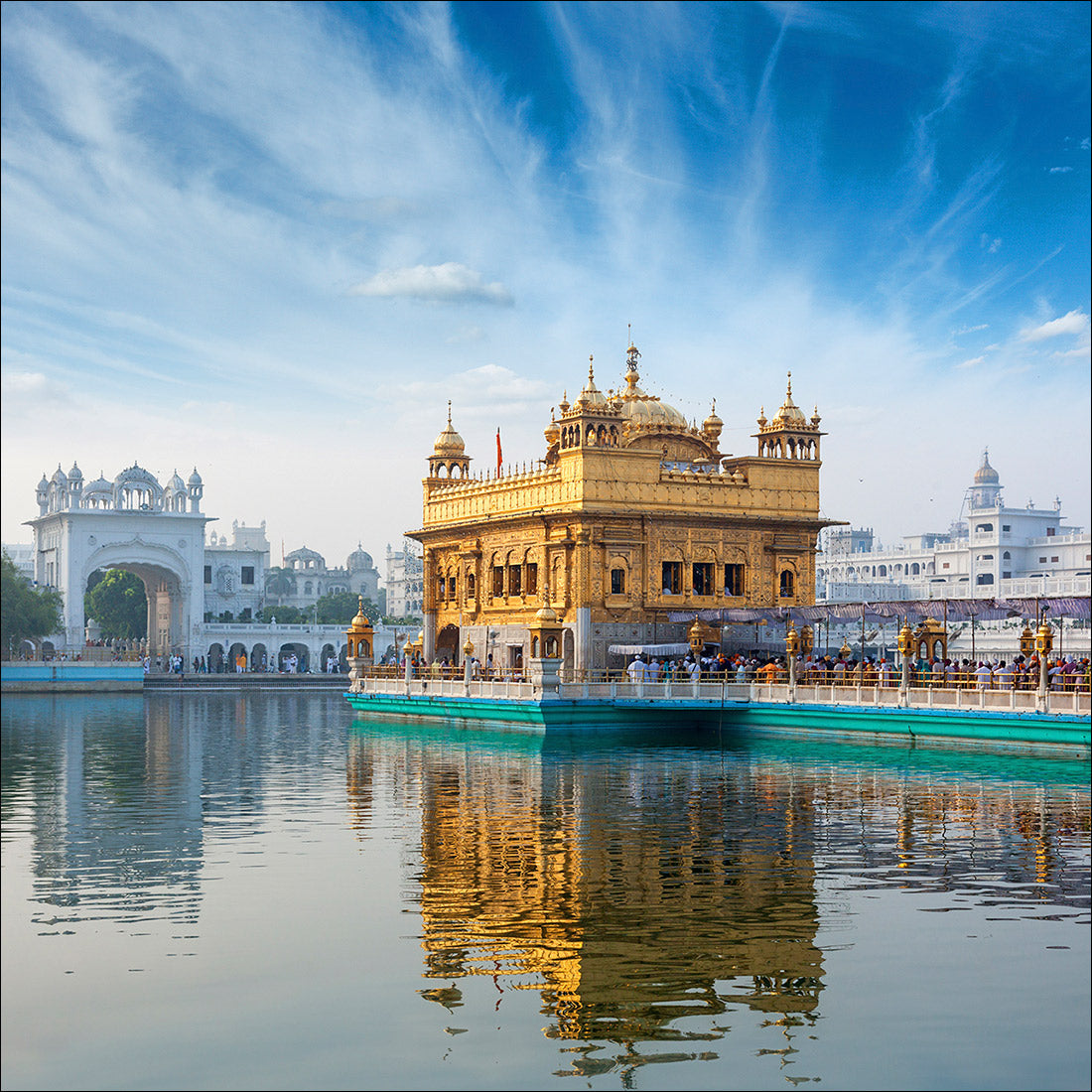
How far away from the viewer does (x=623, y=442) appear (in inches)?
1560

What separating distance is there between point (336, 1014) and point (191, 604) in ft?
237

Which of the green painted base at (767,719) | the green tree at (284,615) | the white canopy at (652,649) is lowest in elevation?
the green painted base at (767,719)

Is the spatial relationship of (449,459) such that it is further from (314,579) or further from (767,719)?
(314,579)

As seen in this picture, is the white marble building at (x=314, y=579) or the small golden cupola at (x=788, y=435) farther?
the white marble building at (x=314, y=579)

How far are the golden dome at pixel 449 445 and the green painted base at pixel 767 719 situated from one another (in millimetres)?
9963

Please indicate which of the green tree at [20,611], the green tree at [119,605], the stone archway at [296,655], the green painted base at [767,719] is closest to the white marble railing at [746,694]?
the green painted base at [767,719]

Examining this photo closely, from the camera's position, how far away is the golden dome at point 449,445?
46.8m

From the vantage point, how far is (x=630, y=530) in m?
38.0

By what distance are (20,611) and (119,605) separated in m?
25.3

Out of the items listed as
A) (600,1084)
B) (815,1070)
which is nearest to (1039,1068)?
(815,1070)

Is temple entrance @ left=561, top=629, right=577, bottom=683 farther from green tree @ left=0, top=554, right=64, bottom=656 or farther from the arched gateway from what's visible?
the arched gateway

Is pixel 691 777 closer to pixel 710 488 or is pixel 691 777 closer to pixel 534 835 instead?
pixel 534 835

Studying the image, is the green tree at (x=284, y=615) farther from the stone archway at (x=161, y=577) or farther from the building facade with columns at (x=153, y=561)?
the stone archway at (x=161, y=577)

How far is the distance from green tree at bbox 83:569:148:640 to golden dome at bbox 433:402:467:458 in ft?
155
